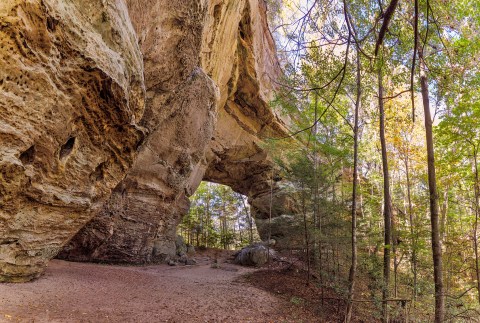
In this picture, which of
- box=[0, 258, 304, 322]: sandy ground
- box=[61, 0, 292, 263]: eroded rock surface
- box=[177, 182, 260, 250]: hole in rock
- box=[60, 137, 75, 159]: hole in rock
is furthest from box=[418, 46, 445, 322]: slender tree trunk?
box=[177, 182, 260, 250]: hole in rock

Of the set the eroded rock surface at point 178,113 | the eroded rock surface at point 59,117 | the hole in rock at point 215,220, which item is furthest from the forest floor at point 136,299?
the hole in rock at point 215,220

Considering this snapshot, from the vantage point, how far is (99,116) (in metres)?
5.68

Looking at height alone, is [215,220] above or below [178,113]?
below

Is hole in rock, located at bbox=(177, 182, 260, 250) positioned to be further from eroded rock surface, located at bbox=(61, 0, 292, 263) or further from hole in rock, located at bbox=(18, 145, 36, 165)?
hole in rock, located at bbox=(18, 145, 36, 165)

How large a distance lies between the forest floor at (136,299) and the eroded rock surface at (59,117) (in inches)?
39.2

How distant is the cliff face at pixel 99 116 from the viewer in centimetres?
421

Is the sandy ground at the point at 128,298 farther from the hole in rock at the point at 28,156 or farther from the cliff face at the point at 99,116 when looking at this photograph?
the hole in rock at the point at 28,156

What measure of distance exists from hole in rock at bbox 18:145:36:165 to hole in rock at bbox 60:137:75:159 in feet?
1.98

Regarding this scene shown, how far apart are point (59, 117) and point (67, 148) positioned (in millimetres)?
955

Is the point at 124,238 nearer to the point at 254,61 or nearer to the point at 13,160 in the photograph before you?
the point at 13,160

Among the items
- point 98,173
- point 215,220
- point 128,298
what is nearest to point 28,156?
point 98,173

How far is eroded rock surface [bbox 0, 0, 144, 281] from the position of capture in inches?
157

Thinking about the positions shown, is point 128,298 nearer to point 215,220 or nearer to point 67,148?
point 67,148

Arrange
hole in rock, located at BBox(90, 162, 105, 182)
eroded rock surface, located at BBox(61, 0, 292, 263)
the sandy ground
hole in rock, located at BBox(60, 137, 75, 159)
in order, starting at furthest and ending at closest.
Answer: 1. eroded rock surface, located at BBox(61, 0, 292, 263)
2. hole in rock, located at BBox(90, 162, 105, 182)
3. hole in rock, located at BBox(60, 137, 75, 159)
4. the sandy ground
